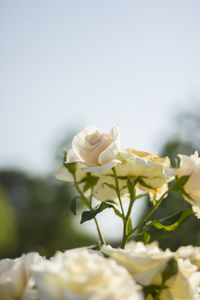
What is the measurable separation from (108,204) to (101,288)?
0.37 metres

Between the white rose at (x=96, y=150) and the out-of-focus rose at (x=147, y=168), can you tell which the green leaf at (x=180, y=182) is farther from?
the white rose at (x=96, y=150)

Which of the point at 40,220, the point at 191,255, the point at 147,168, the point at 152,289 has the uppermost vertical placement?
the point at 147,168

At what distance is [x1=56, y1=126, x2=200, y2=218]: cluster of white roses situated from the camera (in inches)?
30.6

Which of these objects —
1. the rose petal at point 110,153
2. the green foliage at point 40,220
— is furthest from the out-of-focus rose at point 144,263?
the green foliage at point 40,220

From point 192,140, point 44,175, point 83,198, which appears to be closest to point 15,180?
point 44,175

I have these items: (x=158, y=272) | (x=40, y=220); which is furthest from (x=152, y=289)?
(x=40, y=220)

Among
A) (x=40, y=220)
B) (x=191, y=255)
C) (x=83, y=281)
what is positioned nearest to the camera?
(x=83, y=281)

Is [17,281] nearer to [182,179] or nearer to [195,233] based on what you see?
[182,179]

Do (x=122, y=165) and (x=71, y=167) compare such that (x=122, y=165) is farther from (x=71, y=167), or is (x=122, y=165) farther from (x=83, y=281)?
(x=83, y=281)

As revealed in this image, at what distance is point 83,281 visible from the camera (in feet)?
1.56

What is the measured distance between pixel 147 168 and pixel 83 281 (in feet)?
1.17

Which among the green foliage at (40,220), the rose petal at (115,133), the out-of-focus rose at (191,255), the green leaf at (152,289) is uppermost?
the rose petal at (115,133)

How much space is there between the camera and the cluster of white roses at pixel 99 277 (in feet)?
1.55

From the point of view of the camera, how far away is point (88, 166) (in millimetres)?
802
